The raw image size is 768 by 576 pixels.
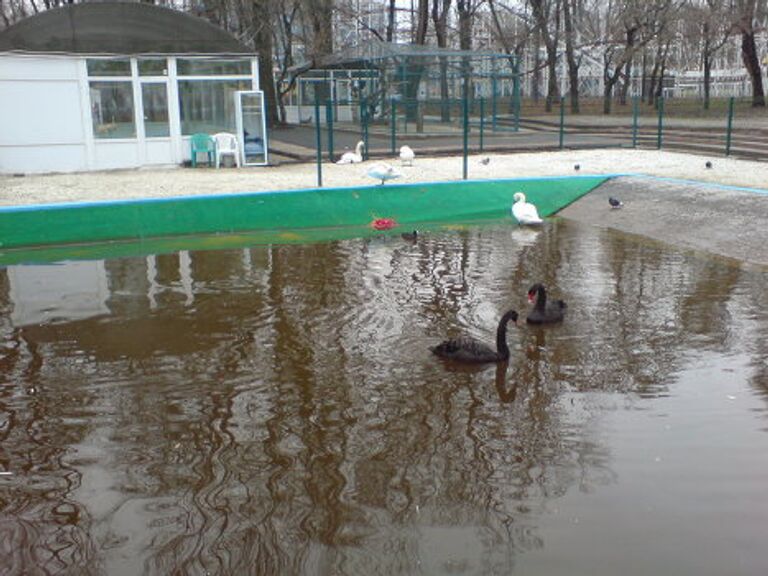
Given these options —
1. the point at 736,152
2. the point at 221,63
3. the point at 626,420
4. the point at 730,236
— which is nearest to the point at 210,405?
the point at 626,420

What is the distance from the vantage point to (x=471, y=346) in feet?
23.6

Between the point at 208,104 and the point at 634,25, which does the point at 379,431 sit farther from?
the point at 634,25

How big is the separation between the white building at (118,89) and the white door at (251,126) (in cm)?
2

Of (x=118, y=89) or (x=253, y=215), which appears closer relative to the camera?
(x=253, y=215)

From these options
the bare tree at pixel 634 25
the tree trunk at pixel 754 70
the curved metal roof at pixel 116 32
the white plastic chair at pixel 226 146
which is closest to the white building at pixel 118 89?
the curved metal roof at pixel 116 32

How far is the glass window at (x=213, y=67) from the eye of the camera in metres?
20.2

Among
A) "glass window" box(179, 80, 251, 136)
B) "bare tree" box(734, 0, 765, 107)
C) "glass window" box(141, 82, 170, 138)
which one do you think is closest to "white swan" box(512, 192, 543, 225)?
"glass window" box(179, 80, 251, 136)

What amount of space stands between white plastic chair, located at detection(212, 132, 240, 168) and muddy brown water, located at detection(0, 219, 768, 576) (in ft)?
34.2

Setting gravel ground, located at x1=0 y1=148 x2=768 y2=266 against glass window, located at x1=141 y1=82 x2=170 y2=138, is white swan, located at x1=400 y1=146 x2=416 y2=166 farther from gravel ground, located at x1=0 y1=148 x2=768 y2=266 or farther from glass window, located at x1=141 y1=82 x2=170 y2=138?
glass window, located at x1=141 y1=82 x2=170 y2=138

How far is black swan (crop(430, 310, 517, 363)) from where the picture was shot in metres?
7.15

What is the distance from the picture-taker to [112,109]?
1975 centimetres

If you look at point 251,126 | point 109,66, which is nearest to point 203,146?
point 251,126

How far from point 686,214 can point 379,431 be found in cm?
985

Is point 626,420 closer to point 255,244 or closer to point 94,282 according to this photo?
point 94,282
